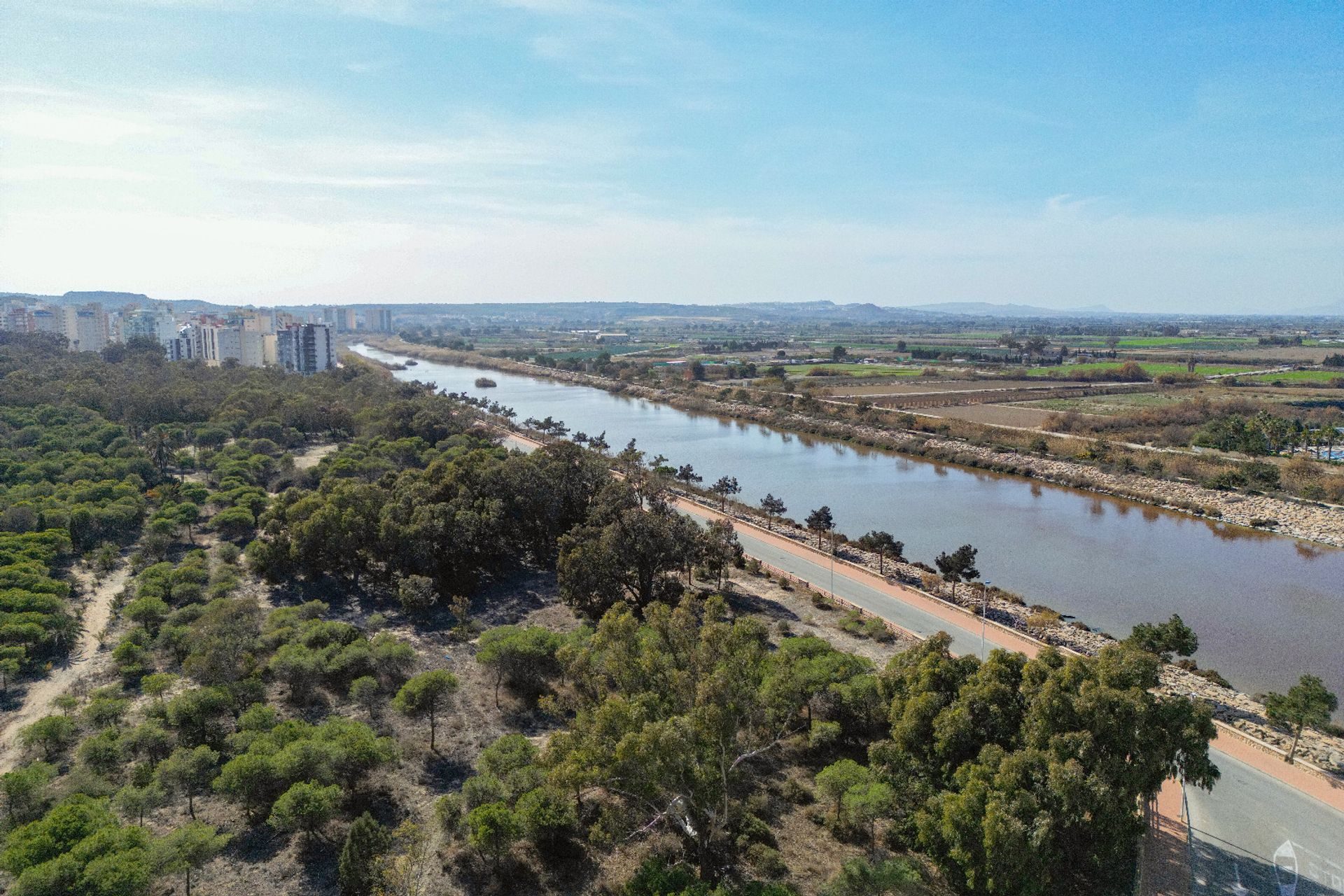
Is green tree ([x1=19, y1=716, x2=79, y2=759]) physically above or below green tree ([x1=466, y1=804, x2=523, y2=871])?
below

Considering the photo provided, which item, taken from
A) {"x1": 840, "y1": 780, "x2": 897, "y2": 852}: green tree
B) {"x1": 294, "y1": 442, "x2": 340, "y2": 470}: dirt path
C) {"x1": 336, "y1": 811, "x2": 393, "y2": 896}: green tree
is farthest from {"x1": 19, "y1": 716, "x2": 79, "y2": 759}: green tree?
{"x1": 294, "y1": 442, "x2": 340, "y2": 470}: dirt path

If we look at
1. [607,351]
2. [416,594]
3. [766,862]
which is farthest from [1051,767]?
[607,351]

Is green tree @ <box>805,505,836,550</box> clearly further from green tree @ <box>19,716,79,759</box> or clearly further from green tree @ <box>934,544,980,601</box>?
green tree @ <box>19,716,79,759</box>

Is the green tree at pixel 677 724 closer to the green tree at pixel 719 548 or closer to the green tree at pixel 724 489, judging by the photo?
the green tree at pixel 719 548

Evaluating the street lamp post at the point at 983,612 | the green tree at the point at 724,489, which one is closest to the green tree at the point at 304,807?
the street lamp post at the point at 983,612

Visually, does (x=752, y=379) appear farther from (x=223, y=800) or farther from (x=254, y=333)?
(x=223, y=800)

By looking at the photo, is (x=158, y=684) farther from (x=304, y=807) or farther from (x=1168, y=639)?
(x=1168, y=639)
